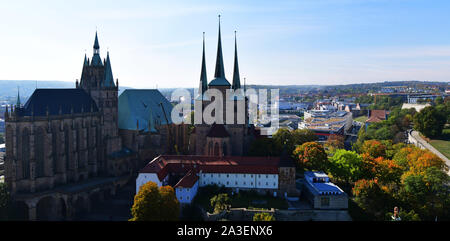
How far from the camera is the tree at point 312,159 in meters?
59.6

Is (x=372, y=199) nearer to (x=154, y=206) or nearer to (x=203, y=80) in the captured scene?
(x=154, y=206)

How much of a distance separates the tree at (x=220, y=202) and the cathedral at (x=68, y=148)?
20.3 m

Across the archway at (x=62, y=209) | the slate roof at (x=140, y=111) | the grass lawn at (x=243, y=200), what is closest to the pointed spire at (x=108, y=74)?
the slate roof at (x=140, y=111)

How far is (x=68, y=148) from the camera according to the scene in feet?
196

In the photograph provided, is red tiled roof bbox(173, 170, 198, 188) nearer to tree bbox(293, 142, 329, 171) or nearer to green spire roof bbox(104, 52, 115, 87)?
tree bbox(293, 142, 329, 171)

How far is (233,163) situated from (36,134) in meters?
28.8

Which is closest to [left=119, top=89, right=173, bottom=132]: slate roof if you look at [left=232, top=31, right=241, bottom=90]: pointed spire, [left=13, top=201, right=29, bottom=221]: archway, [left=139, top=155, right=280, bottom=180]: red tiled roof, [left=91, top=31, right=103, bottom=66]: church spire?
[left=91, top=31, right=103, bottom=66]: church spire

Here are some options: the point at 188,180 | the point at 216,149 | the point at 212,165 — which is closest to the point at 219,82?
the point at 216,149

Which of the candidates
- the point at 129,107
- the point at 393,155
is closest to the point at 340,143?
the point at 393,155

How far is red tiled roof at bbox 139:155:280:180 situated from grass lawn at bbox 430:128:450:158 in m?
38.2

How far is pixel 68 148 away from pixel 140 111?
48.8ft

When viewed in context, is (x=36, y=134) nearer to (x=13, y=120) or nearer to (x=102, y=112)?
(x=13, y=120)

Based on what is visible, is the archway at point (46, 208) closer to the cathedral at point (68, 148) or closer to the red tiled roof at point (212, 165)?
the cathedral at point (68, 148)
